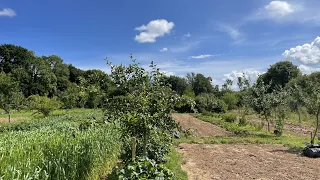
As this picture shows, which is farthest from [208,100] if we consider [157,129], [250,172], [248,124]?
[157,129]

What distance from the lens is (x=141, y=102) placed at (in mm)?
5438

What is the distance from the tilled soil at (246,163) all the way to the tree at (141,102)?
2.54 m

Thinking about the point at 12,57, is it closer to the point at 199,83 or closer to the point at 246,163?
the point at 199,83

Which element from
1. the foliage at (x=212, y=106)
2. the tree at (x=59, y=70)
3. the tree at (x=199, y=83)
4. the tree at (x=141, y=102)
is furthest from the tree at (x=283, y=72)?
the tree at (x=141, y=102)

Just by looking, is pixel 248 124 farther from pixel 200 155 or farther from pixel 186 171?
pixel 186 171

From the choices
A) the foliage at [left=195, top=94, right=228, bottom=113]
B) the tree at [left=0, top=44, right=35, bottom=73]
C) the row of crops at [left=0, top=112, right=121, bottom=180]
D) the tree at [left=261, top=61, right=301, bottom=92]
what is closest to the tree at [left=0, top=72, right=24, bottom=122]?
the row of crops at [left=0, top=112, right=121, bottom=180]

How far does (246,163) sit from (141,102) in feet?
16.8

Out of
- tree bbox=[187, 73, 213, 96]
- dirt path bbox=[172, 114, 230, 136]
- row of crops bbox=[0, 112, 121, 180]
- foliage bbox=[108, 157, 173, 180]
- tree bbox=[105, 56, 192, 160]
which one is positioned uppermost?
tree bbox=[187, 73, 213, 96]

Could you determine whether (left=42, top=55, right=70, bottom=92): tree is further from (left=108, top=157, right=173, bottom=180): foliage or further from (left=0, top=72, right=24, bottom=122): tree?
(left=108, top=157, right=173, bottom=180): foliage

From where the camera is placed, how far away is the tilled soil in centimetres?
744

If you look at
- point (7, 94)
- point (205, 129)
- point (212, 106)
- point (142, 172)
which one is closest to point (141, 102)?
point (142, 172)

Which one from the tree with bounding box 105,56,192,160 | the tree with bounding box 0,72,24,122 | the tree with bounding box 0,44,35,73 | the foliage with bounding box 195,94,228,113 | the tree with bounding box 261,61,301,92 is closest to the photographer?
the tree with bounding box 105,56,192,160

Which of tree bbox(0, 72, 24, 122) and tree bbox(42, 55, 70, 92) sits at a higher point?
tree bbox(42, 55, 70, 92)

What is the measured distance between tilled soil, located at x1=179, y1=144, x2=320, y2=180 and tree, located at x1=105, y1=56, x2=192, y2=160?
254cm
